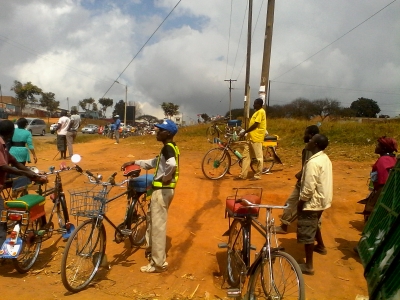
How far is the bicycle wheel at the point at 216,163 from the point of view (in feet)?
29.6

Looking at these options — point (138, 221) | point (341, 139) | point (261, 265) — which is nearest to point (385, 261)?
point (261, 265)

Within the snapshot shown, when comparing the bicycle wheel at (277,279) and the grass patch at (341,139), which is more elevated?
the grass patch at (341,139)

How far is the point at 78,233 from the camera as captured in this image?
13.3 feet

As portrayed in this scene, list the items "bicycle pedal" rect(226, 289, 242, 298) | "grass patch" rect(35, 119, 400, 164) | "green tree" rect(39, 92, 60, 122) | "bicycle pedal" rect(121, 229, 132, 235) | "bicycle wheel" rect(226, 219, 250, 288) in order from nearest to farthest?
"bicycle pedal" rect(226, 289, 242, 298)
"bicycle wheel" rect(226, 219, 250, 288)
"bicycle pedal" rect(121, 229, 132, 235)
"grass patch" rect(35, 119, 400, 164)
"green tree" rect(39, 92, 60, 122)

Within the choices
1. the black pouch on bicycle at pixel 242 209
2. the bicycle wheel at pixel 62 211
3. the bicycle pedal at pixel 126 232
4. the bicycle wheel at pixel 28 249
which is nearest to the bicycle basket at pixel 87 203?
the bicycle pedal at pixel 126 232

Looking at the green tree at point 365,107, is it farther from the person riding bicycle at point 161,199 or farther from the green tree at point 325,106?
the person riding bicycle at point 161,199

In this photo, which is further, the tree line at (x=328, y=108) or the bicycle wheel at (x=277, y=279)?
the tree line at (x=328, y=108)

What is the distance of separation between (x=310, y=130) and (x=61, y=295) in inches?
156

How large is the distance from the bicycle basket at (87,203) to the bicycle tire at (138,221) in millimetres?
742

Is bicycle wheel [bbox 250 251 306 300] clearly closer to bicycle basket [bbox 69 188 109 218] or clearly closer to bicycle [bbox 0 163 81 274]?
bicycle basket [bbox 69 188 109 218]

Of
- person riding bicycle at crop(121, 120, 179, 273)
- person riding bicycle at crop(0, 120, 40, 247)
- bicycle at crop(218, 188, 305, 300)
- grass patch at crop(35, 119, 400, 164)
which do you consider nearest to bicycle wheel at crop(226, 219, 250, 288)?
bicycle at crop(218, 188, 305, 300)

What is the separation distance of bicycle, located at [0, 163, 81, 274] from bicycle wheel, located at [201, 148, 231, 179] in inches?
174

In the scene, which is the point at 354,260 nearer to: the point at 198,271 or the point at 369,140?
the point at 198,271

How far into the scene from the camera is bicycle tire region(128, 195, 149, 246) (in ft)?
16.2
